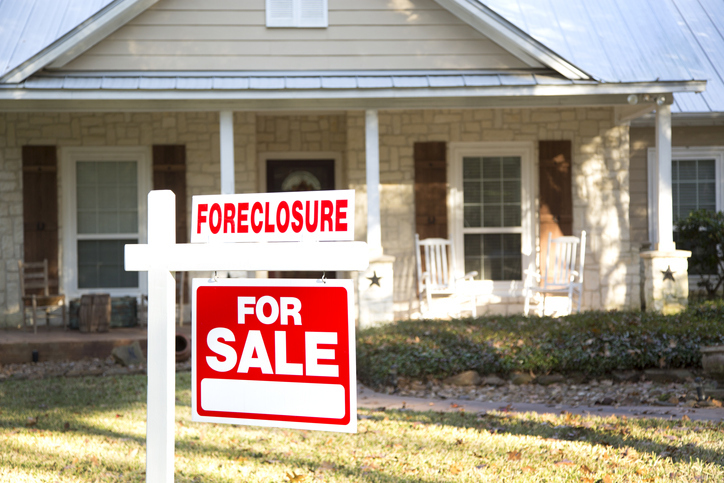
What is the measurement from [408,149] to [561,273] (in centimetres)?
255

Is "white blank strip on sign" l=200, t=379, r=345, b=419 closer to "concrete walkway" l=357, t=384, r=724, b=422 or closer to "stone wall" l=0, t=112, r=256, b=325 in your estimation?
"concrete walkway" l=357, t=384, r=724, b=422

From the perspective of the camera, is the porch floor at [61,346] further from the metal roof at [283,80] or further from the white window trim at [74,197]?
the metal roof at [283,80]

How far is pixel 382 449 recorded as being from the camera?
3.87 meters

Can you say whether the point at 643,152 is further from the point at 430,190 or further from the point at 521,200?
the point at 430,190

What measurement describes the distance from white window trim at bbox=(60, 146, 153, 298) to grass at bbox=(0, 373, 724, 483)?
4214 mm

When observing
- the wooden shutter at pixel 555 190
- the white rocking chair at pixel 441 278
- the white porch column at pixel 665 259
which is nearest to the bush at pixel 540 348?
the white porch column at pixel 665 259

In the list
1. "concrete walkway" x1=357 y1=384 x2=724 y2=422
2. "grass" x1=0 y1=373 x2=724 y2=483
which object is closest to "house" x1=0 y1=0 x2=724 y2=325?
"concrete walkway" x1=357 y1=384 x2=724 y2=422

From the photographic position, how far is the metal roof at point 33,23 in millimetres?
8109

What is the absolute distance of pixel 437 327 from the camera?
7043 mm

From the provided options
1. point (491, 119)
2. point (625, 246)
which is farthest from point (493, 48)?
point (625, 246)

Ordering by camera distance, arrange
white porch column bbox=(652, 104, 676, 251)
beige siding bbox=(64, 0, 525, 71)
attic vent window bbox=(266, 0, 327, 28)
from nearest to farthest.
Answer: white porch column bbox=(652, 104, 676, 251) → beige siding bbox=(64, 0, 525, 71) → attic vent window bbox=(266, 0, 327, 28)

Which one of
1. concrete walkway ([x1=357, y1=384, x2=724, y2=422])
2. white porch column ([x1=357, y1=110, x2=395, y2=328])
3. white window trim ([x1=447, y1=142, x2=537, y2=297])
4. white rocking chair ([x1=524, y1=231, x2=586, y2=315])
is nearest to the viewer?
concrete walkway ([x1=357, y1=384, x2=724, y2=422])

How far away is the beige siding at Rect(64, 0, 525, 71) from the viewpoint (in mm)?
7941

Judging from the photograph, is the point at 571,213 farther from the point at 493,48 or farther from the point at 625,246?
the point at 493,48
